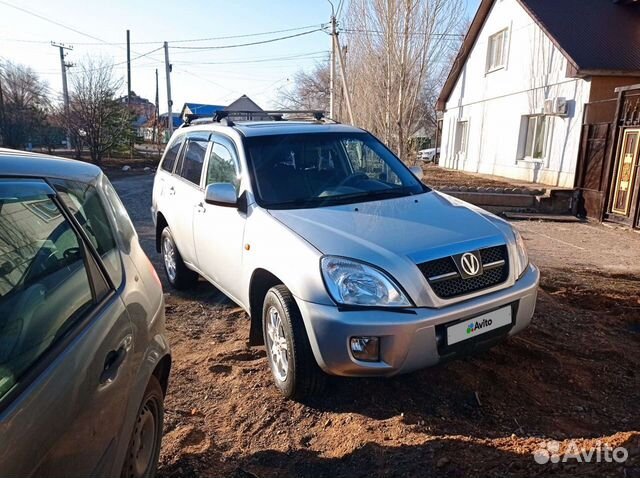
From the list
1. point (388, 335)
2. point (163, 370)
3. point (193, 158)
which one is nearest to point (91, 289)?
point (163, 370)

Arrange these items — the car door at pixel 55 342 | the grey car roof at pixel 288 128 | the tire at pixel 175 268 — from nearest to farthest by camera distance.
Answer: the car door at pixel 55 342 < the grey car roof at pixel 288 128 < the tire at pixel 175 268

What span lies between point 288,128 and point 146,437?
2946 mm

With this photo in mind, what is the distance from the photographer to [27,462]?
49.8 inches

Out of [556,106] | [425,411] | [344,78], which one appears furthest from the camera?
[344,78]

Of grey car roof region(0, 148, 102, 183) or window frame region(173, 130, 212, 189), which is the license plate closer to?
grey car roof region(0, 148, 102, 183)

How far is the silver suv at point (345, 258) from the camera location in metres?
2.71

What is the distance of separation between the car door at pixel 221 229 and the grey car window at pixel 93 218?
4.43 feet

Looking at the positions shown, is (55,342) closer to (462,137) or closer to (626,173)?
(626,173)

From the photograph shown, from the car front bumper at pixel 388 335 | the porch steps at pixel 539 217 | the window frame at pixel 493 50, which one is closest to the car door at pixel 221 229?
the car front bumper at pixel 388 335

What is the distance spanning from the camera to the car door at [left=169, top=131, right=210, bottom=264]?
185 inches

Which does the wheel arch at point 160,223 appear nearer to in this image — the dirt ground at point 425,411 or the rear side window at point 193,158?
the rear side window at point 193,158

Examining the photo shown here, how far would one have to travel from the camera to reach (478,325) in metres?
2.90

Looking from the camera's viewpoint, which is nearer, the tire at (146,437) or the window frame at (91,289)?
the window frame at (91,289)

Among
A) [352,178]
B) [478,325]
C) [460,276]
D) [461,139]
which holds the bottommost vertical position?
[478,325]
